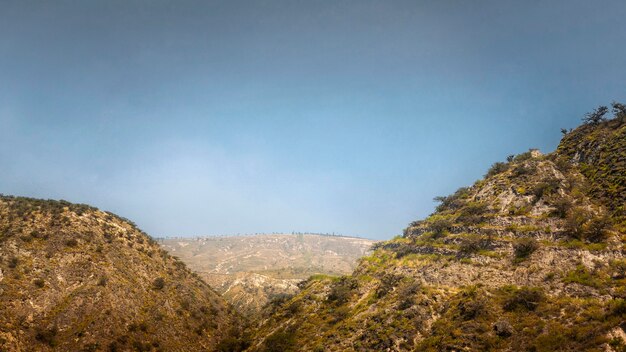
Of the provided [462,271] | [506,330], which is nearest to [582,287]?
[506,330]

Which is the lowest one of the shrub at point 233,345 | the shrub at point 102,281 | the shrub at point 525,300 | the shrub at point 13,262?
the shrub at point 233,345

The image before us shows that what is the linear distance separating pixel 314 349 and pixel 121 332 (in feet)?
95.6

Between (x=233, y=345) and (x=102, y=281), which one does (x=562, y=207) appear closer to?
(x=233, y=345)

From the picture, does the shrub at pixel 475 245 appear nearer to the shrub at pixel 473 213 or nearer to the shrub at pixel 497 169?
the shrub at pixel 473 213

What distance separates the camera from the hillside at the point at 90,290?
Answer: 4131 cm

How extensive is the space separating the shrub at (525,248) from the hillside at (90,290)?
52439 mm

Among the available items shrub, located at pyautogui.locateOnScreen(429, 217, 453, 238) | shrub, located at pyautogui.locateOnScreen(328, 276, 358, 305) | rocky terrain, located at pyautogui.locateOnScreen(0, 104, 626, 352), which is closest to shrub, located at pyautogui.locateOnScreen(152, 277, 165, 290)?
rocky terrain, located at pyautogui.locateOnScreen(0, 104, 626, 352)

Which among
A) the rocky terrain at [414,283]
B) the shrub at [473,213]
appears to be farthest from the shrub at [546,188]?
the shrub at [473,213]

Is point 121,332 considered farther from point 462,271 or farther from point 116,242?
point 462,271

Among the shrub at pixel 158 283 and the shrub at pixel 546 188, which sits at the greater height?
the shrub at pixel 546 188

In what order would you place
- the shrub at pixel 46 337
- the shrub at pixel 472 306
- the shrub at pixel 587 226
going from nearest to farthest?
the shrub at pixel 472 306
the shrub at pixel 587 226
the shrub at pixel 46 337

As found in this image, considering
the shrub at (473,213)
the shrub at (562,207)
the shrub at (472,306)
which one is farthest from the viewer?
the shrub at (473,213)

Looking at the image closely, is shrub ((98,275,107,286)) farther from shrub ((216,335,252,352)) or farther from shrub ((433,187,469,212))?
shrub ((433,187,469,212))

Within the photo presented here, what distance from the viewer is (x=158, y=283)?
60.7 m
